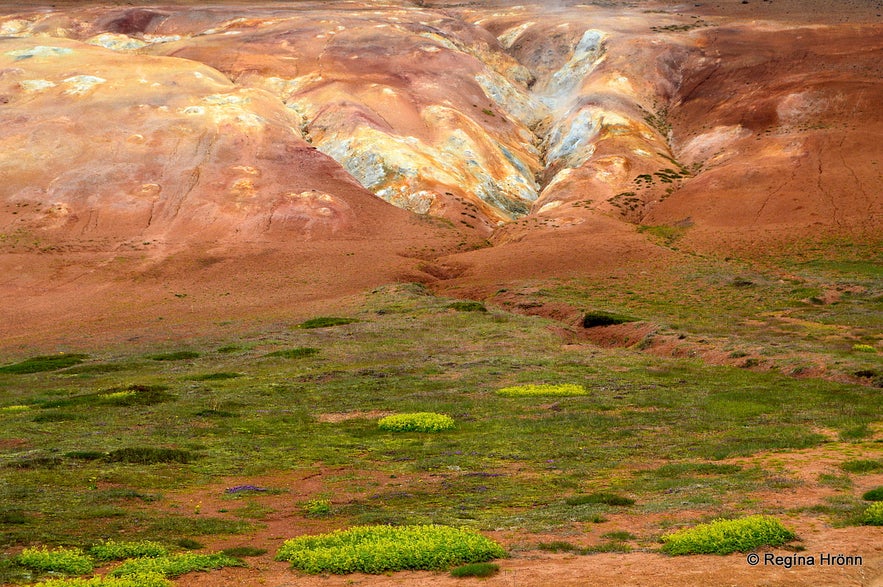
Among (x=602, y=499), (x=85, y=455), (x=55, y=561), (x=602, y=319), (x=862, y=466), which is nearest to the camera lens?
(x=55, y=561)

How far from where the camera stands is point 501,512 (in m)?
19.6

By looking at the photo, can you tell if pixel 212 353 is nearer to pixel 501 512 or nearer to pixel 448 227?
pixel 501 512

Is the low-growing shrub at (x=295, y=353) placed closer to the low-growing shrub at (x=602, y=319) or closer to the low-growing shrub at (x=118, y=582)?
the low-growing shrub at (x=602, y=319)

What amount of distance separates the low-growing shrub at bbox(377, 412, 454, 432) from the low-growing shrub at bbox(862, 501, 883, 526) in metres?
15.8

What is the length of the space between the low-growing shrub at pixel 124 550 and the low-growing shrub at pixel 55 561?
474 mm

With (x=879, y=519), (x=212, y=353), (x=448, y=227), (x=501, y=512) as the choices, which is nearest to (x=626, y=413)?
(x=501, y=512)

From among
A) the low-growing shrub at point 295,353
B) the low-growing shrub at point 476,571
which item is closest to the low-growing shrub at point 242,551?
the low-growing shrub at point 476,571

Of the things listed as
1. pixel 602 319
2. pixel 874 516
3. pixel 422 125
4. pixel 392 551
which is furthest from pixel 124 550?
pixel 422 125

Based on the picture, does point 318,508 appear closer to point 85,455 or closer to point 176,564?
point 176,564

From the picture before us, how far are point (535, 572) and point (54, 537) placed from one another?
31.8 feet

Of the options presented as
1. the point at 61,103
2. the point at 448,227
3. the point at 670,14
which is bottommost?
the point at 448,227

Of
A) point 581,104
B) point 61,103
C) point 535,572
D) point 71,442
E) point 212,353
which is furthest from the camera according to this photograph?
point 581,104

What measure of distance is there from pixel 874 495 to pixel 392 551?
10.6 meters

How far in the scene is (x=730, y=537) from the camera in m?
14.8
